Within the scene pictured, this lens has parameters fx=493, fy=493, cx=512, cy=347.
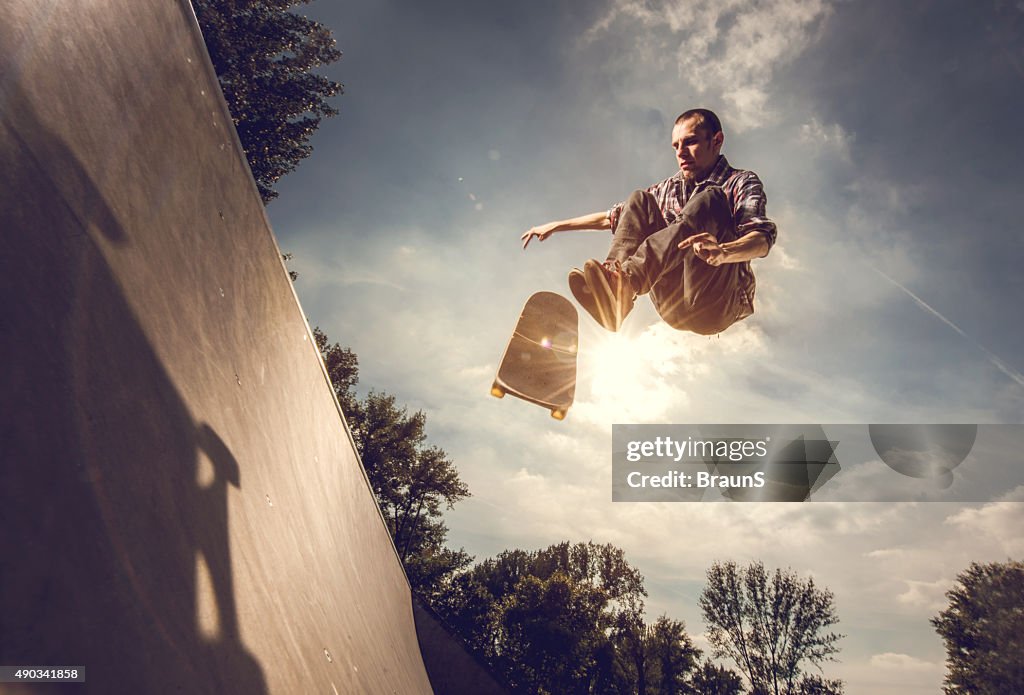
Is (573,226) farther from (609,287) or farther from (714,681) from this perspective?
(714,681)

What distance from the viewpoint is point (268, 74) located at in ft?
39.4

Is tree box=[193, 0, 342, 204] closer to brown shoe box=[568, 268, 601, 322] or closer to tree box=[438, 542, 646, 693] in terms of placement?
brown shoe box=[568, 268, 601, 322]

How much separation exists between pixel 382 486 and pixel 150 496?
25.4 metres

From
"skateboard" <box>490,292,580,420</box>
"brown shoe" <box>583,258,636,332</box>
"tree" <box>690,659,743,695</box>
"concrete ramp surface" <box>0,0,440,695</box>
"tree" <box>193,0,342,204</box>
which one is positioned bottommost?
"tree" <box>690,659,743,695</box>

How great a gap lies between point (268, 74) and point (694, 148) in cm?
1083

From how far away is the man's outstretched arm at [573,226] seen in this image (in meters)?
7.64

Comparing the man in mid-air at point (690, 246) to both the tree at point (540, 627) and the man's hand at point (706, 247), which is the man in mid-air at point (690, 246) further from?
the tree at point (540, 627)

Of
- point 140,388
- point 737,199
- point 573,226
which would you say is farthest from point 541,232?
point 140,388

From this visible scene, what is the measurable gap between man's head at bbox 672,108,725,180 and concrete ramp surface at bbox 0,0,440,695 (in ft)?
17.6

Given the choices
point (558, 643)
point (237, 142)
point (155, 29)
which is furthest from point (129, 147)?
point (558, 643)

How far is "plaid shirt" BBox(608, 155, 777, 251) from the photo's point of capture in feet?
18.3

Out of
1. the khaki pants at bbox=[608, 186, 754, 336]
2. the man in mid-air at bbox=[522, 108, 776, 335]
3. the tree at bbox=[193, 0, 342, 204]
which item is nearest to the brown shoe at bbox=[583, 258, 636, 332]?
the man in mid-air at bbox=[522, 108, 776, 335]

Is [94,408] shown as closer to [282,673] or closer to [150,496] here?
[150,496]

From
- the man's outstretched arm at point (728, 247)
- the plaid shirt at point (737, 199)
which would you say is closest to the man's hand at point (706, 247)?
the man's outstretched arm at point (728, 247)
